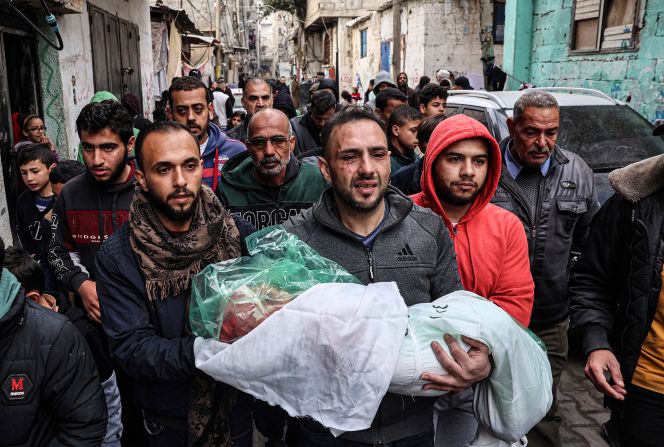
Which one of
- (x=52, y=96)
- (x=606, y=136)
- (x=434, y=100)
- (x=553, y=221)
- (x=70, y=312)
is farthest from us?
(x=52, y=96)

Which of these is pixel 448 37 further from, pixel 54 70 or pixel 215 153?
pixel 215 153

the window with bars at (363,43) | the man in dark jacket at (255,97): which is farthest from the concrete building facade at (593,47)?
the window with bars at (363,43)

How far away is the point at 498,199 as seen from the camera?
120 inches

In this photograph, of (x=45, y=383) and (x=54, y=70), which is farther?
(x=54, y=70)

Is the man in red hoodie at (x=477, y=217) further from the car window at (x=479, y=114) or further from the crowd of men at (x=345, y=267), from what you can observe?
the car window at (x=479, y=114)

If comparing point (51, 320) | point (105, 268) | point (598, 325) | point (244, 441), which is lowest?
point (244, 441)

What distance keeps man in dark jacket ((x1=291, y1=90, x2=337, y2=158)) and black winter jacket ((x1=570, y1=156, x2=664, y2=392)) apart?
356 cm

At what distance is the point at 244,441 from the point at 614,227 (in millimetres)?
1797

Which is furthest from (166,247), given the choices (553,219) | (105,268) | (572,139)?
(572,139)

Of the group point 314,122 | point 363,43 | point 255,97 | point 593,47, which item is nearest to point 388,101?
point 314,122

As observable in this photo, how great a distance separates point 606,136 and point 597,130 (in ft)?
0.33

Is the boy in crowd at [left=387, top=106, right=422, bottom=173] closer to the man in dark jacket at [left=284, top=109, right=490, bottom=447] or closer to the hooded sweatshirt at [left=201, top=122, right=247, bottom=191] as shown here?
the hooded sweatshirt at [left=201, top=122, right=247, bottom=191]

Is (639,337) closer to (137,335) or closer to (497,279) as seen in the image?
(497,279)

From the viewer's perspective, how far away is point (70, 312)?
2.63 meters
